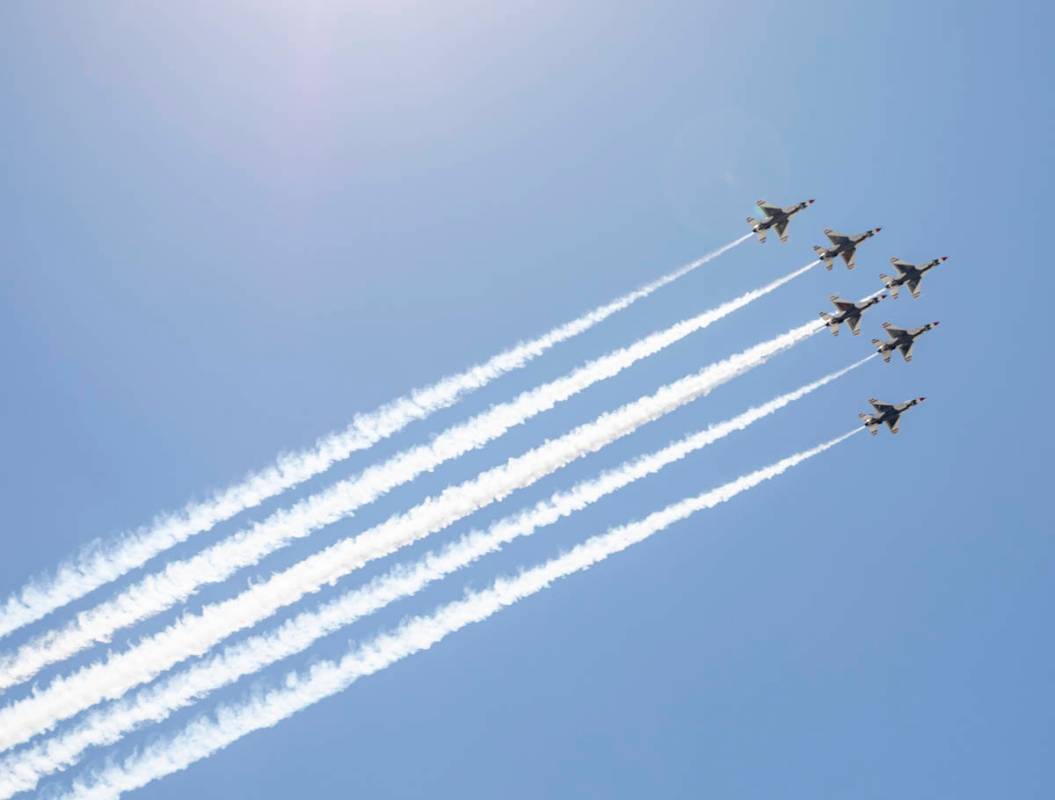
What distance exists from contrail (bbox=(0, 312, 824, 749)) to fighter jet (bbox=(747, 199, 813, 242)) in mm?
19080

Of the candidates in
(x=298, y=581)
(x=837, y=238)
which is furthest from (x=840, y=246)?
(x=298, y=581)

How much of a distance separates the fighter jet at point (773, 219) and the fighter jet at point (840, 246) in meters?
3.22

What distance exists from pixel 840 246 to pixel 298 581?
2009 inches

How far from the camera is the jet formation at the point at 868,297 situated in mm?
104938

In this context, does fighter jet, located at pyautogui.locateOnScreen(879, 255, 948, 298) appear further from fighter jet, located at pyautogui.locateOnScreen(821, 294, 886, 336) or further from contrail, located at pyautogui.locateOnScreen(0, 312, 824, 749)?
contrail, located at pyautogui.locateOnScreen(0, 312, 824, 749)

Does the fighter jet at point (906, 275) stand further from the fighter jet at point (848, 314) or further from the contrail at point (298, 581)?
the contrail at point (298, 581)

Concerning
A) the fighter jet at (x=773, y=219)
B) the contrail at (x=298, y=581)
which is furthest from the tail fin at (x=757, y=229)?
the contrail at (x=298, y=581)

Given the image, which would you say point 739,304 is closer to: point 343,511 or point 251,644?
point 343,511

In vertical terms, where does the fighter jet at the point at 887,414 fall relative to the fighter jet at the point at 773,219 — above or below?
below

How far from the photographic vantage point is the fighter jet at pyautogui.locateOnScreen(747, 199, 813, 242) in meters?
105

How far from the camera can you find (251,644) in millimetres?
86062

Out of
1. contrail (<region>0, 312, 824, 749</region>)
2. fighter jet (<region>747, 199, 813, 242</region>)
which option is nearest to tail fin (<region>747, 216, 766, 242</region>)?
fighter jet (<region>747, 199, 813, 242</region>)

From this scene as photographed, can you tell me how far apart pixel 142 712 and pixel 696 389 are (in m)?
43.0

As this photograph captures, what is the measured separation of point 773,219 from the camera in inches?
4151
